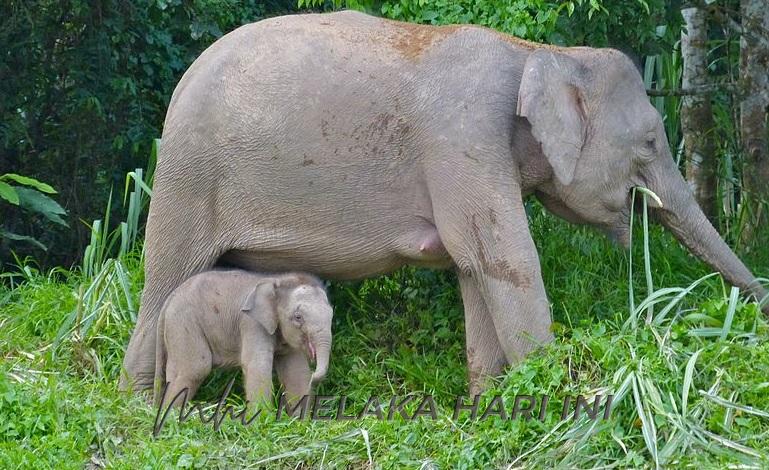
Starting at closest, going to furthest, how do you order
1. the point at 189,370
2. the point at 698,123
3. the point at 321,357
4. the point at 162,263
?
1. the point at 321,357
2. the point at 189,370
3. the point at 162,263
4. the point at 698,123

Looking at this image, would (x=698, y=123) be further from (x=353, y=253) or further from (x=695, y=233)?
(x=353, y=253)

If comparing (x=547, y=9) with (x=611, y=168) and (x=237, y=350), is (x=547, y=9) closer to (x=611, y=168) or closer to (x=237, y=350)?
(x=611, y=168)

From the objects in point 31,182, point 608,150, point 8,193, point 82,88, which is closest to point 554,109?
point 608,150

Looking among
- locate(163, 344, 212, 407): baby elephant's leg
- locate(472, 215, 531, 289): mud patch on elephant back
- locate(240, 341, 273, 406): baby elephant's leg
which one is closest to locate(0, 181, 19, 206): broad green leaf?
locate(163, 344, 212, 407): baby elephant's leg

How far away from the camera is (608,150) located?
716cm

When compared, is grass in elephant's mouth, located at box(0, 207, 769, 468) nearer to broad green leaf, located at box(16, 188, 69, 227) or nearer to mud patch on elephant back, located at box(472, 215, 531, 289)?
mud patch on elephant back, located at box(472, 215, 531, 289)

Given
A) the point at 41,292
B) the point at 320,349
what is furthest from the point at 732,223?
the point at 41,292

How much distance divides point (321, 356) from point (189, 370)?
70 cm

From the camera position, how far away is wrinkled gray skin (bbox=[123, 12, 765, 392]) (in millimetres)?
6957

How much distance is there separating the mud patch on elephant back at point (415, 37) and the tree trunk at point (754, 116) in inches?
83.7

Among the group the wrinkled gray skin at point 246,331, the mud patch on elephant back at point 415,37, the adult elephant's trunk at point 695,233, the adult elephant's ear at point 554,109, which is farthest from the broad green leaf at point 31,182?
the adult elephant's trunk at point 695,233

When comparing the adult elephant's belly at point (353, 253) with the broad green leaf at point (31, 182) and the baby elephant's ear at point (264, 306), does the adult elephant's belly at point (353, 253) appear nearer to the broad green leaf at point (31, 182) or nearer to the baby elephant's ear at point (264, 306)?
the baby elephant's ear at point (264, 306)

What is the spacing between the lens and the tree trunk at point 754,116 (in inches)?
336

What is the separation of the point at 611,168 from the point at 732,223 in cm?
218
